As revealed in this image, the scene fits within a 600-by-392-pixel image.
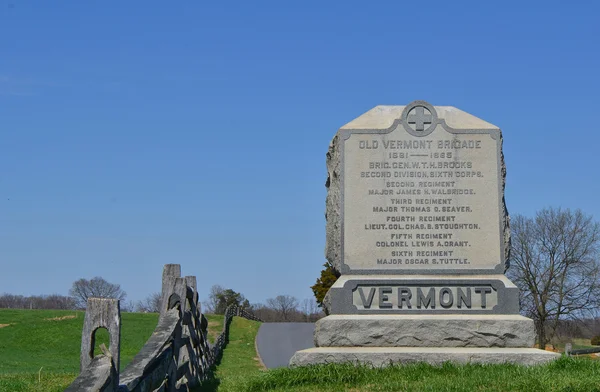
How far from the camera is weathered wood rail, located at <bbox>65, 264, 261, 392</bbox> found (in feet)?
17.1

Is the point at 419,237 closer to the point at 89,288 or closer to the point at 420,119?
the point at 420,119

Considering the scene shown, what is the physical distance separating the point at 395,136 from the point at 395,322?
3043mm

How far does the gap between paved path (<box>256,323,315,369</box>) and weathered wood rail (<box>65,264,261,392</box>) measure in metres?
13.3

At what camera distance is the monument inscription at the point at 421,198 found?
488 inches

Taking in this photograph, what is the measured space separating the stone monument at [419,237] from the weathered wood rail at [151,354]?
2.37 metres

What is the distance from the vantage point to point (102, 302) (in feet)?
18.9

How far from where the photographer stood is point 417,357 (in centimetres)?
1118

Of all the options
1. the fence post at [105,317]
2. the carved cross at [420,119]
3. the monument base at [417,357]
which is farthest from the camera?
the carved cross at [420,119]

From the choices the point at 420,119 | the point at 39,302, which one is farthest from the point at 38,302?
the point at 420,119

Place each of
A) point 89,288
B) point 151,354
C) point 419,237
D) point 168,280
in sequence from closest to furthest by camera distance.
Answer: point 151,354
point 168,280
point 419,237
point 89,288

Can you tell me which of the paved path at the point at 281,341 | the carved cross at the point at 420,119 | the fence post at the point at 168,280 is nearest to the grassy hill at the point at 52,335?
the paved path at the point at 281,341

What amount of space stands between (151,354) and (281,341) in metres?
28.4

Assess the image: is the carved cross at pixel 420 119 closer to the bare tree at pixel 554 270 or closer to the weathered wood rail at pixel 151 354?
the weathered wood rail at pixel 151 354

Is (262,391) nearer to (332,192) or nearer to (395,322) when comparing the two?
(395,322)
